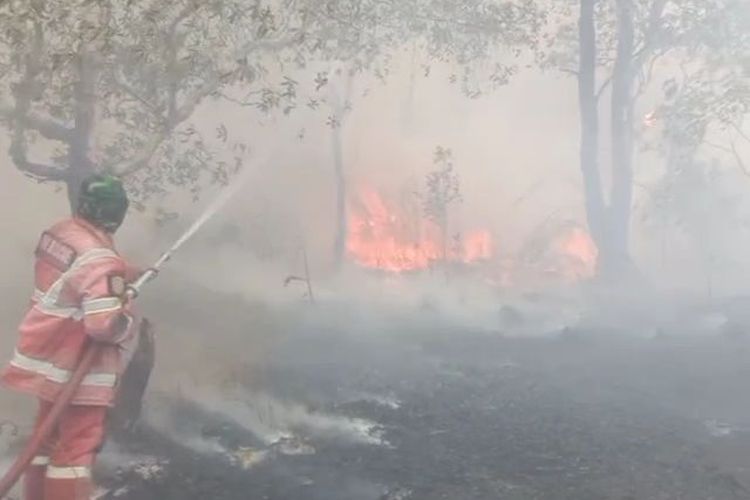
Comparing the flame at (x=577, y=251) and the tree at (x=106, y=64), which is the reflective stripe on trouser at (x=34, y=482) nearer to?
the tree at (x=106, y=64)

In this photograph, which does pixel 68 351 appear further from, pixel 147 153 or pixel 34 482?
pixel 147 153

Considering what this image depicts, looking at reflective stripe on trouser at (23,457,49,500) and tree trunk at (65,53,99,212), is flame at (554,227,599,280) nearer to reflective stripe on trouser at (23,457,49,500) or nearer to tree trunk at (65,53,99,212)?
tree trunk at (65,53,99,212)

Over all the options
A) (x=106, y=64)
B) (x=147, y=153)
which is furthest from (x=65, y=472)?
(x=106, y=64)

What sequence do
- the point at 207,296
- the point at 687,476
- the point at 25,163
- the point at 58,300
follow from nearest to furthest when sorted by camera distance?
the point at 58,300, the point at 687,476, the point at 25,163, the point at 207,296

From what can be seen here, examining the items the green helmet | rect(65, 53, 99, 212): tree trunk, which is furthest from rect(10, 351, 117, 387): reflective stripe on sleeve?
rect(65, 53, 99, 212): tree trunk

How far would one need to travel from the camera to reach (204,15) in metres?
10.2

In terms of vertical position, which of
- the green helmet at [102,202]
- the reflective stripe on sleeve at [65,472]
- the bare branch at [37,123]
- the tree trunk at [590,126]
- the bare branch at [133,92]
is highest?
the tree trunk at [590,126]

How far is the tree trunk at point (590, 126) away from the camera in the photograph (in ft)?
67.4

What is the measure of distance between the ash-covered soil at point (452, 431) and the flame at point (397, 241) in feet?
31.4

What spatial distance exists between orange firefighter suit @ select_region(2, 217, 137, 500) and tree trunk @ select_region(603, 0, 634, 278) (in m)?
17.5

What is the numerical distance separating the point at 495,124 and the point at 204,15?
979 inches

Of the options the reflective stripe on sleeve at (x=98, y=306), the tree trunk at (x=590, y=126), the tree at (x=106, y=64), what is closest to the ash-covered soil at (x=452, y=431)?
the reflective stripe on sleeve at (x=98, y=306)

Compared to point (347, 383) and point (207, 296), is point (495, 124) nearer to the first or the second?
point (207, 296)

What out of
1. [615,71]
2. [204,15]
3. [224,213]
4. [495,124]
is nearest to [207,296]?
[224,213]
